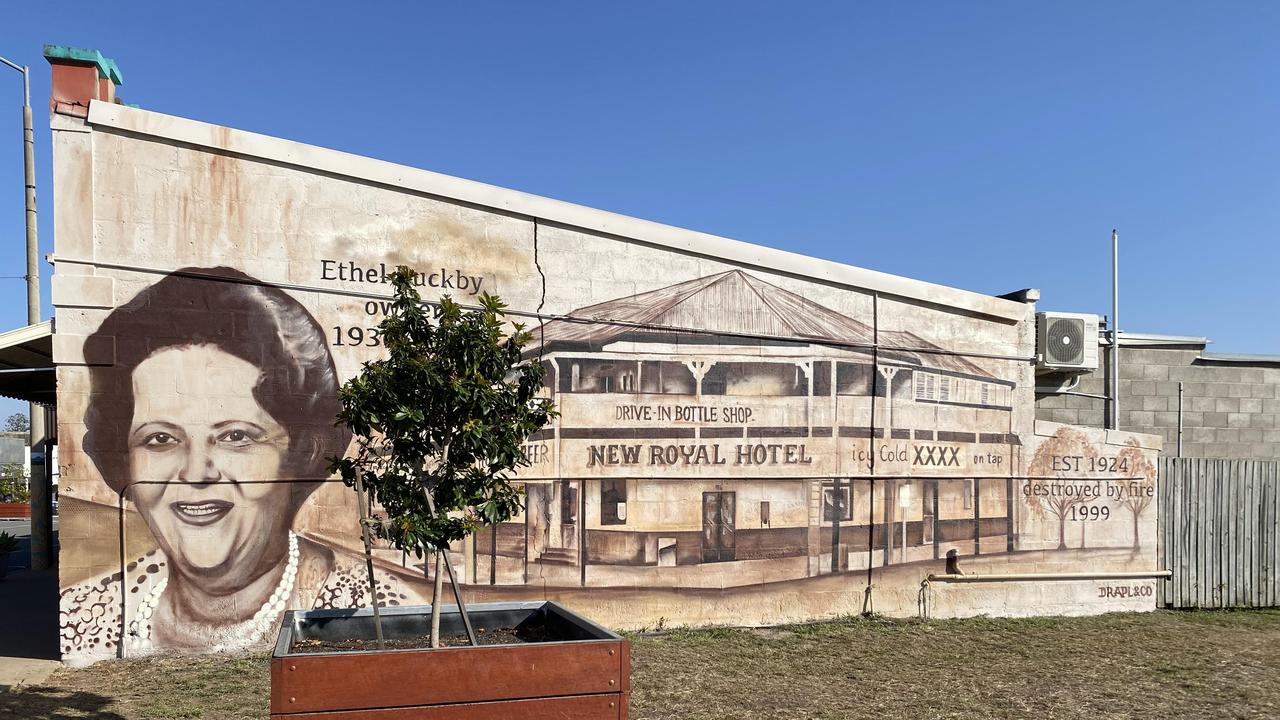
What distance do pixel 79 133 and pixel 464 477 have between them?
5.92 meters

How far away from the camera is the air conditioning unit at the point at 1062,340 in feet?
39.3

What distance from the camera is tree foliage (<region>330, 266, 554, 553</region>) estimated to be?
525 cm

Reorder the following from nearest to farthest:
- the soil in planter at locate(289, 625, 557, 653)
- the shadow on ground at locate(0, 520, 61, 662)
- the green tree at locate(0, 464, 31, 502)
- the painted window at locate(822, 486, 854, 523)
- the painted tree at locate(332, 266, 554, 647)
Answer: the painted tree at locate(332, 266, 554, 647) → the soil in planter at locate(289, 625, 557, 653) → the shadow on ground at locate(0, 520, 61, 662) → the painted window at locate(822, 486, 854, 523) → the green tree at locate(0, 464, 31, 502)

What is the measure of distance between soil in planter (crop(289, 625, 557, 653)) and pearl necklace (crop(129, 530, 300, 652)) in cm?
336

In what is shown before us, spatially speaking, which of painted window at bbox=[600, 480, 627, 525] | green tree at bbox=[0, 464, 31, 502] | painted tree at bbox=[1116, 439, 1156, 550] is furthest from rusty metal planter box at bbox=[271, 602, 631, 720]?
green tree at bbox=[0, 464, 31, 502]

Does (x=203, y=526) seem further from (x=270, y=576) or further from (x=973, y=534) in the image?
(x=973, y=534)

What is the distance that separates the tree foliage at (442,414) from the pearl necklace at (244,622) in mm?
3772

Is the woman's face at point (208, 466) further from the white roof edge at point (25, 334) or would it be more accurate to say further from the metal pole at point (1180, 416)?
the metal pole at point (1180, 416)

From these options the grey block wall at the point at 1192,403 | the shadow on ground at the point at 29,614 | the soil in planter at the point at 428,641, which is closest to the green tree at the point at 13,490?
the shadow on ground at the point at 29,614

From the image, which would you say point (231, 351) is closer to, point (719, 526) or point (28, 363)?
point (28, 363)

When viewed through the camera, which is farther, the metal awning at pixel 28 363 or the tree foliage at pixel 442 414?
the metal awning at pixel 28 363

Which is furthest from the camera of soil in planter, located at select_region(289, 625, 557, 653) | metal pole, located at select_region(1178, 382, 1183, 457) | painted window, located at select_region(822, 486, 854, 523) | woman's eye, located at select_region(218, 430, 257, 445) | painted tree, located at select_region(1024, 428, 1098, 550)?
metal pole, located at select_region(1178, 382, 1183, 457)

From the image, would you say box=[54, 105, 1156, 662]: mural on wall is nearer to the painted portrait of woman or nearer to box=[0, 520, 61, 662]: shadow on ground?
the painted portrait of woman

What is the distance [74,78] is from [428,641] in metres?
6.69
